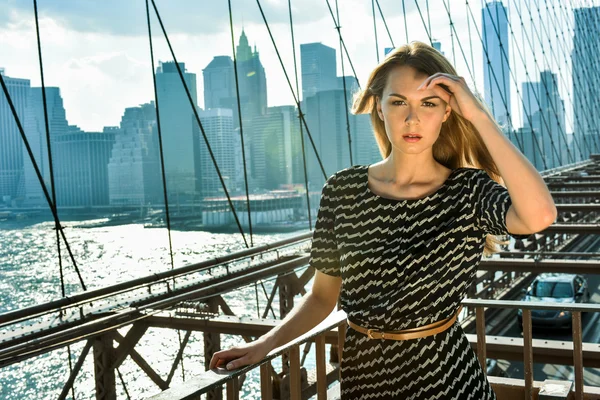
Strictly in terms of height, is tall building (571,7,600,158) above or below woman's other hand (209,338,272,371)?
above

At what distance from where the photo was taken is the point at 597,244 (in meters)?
25.0

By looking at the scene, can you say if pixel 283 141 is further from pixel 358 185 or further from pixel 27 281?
pixel 27 281

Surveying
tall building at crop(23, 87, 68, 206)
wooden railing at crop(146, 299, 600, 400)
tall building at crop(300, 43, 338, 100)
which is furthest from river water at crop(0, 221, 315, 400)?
wooden railing at crop(146, 299, 600, 400)

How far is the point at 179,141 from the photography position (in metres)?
10.9

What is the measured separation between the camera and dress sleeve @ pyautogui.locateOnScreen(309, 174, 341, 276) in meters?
1.33

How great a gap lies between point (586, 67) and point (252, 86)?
21.4m

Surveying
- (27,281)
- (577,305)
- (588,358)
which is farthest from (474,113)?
(27,281)

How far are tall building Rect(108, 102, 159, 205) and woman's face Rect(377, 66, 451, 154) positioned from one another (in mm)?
7197

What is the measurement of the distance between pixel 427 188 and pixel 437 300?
8.8 inches

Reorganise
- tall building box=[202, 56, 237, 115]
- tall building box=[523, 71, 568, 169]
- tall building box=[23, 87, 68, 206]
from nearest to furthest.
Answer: tall building box=[23, 87, 68, 206], tall building box=[202, 56, 237, 115], tall building box=[523, 71, 568, 169]

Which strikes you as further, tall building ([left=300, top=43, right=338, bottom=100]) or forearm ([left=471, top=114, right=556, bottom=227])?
tall building ([left=300, top=43, right=338, bottom=100])

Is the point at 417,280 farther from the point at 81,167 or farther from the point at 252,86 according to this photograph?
the point at 252,86

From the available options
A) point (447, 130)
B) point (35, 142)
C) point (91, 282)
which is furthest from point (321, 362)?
point (91, 282)

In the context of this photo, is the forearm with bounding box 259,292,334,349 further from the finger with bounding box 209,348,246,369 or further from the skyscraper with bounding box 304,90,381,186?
the skyscraper with bounding box 304,90,381,186
